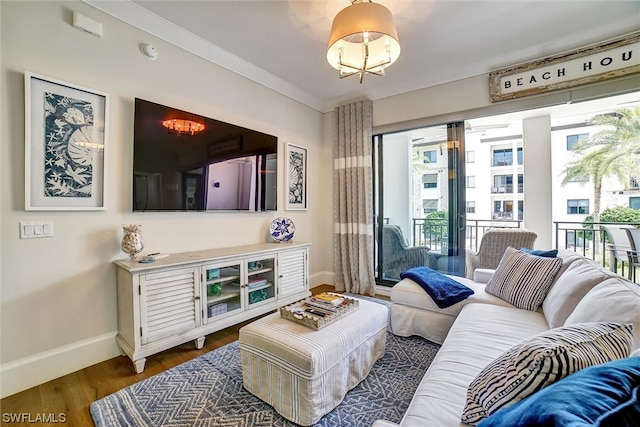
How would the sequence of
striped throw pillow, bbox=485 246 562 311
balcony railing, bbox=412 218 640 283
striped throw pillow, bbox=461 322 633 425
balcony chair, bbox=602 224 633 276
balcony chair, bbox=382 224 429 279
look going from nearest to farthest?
striped throw pillow, bbox=461 322 633 425
striped throw pillow, bbox=485 246 562 311
balcony chair, bbox=602 224 633 276
balcony railing, bbox=412 218 640 283
balcony chair, bbox=382 224 429 279

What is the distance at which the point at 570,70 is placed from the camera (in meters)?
2.52

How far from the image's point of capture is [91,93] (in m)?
1.95

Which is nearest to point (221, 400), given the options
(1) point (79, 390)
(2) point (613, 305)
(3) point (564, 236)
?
(1) point (79, 390)

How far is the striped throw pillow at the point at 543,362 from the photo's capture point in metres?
0.68

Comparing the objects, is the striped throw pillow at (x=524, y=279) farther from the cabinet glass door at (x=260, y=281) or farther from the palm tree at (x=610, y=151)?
the palm tree at (x=610, y=151)

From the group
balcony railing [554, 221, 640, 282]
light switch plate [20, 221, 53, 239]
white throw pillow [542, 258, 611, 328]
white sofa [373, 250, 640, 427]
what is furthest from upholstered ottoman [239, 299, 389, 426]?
balcony railing [554, 221, 640, 282]

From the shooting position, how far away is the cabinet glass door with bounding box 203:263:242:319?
2281 millimetres

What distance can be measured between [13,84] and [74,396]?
200cm

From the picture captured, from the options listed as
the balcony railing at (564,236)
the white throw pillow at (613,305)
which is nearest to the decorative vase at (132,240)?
the white throw pillow at (613,305)

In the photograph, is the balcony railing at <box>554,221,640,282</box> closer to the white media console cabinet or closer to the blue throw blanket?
the blue throw blanket

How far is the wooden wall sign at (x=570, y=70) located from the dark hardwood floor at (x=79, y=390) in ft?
12.7

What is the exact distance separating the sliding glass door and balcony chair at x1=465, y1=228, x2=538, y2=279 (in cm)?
37

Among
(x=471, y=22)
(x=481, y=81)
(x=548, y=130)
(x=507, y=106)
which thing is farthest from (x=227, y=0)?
(x=548, y=130)

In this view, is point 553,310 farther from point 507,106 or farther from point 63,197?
point 63,197
